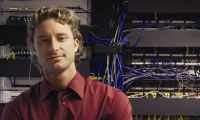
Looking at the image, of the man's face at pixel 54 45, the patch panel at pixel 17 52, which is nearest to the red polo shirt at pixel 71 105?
the man's face at pixel 54 45

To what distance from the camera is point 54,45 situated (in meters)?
1.11

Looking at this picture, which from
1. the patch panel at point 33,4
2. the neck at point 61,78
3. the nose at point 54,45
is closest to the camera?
the nose at point 54,45

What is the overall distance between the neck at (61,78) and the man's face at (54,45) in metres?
0.06

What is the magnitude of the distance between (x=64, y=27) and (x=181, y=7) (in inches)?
34.5

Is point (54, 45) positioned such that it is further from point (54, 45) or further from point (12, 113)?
point (12, 113)

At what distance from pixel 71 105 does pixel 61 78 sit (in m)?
0.15

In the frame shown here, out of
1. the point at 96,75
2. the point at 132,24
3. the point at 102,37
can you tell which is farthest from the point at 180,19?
the point at 96,75

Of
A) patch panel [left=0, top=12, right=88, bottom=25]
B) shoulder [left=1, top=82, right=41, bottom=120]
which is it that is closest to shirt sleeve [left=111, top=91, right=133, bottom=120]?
shoulder [left=1, top=82, right=41, bottom=120]

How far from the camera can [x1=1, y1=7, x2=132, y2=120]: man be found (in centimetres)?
113

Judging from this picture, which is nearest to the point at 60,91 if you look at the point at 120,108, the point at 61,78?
the point at 61,78

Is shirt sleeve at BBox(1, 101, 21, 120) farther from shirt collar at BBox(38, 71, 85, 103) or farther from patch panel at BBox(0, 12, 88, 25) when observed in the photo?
patch panel at BBox(0, 12, 88, 25)

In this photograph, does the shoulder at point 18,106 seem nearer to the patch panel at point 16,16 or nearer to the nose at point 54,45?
the nose at point 54,45

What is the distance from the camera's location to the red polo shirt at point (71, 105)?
1161mm

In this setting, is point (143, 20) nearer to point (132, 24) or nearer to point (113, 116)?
point (132, 24)
